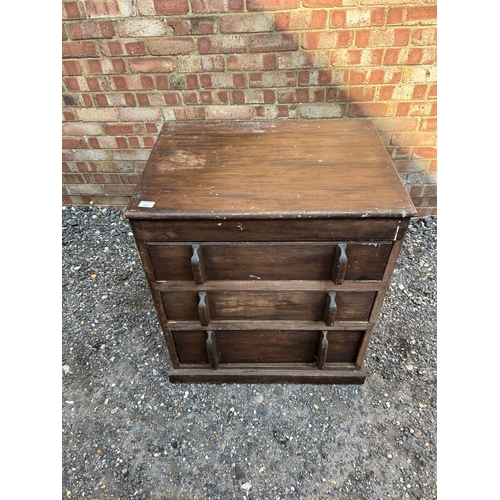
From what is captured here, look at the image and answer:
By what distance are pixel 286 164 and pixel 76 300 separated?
5.49ft

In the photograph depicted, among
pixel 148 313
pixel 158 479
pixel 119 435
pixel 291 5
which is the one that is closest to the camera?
pixel 158 479

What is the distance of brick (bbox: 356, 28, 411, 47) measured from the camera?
2.08m

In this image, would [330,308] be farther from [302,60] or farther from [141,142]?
[141,142]

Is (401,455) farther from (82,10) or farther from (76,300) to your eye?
(82,10)

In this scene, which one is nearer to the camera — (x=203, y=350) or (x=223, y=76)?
(x=203, y=350)

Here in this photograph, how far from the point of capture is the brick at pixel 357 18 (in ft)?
6.64

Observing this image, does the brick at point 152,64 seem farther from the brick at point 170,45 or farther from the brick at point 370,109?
the brick at point 370,109

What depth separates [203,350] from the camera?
1.87 meters

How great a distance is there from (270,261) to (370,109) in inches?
56.7

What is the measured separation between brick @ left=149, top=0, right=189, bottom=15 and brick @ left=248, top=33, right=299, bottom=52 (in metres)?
0.39

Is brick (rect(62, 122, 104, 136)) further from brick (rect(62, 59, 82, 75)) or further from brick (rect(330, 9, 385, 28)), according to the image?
brick (rect(330, 9, 385, 28))

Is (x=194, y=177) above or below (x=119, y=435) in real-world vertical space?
A: above

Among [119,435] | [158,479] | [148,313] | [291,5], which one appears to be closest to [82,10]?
[291,5]

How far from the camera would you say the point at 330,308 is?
158 centimetres
